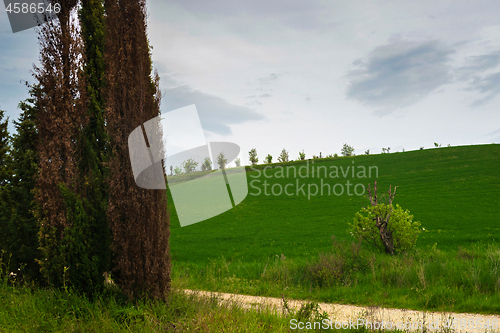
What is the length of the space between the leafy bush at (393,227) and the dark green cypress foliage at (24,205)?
9.74m

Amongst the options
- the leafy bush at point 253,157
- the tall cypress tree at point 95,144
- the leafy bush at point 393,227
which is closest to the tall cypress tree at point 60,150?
the tall cypress tree at point 95,144

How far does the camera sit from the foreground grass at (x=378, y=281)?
678 cm

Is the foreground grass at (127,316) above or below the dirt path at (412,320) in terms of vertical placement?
above

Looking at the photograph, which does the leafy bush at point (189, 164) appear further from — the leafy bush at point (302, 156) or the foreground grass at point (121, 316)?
the leafy bush at point (302, 156)

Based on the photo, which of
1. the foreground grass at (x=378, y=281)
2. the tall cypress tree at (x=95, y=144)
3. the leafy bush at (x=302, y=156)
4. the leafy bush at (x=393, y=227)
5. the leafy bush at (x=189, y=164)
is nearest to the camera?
the tall cypress tree at (x=95, y=144)

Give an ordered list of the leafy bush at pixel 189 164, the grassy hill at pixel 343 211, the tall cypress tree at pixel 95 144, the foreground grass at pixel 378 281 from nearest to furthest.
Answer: the tall cypress tree at pixel 95 144 → the foreground grass at pixel 378 281 → the leafy bush at pixel 189 164 → the grassy hill at pixel 343 211

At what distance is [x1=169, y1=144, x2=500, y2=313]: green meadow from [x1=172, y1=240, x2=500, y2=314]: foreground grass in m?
0.03

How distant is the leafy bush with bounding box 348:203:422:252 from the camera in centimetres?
1027

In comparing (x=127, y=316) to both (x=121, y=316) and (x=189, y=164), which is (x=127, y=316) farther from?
(x=189, y=164)

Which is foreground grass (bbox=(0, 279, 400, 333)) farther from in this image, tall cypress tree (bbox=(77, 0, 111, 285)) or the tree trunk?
the tree trunk

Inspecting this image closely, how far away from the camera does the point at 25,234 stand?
7230mm

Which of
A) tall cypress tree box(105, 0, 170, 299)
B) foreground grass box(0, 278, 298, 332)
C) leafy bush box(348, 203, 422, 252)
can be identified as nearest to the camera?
foreground grass box(0, 278, 298, 332)

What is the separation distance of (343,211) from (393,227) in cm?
1489

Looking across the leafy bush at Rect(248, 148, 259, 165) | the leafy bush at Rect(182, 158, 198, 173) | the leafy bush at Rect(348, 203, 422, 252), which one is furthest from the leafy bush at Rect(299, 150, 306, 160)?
the leafy bush at Rect(348, 203, 422, 252)
